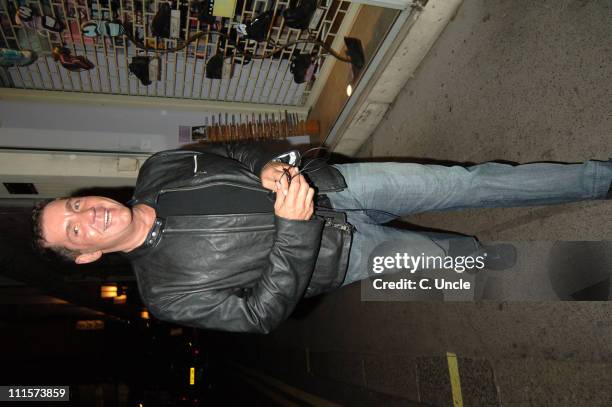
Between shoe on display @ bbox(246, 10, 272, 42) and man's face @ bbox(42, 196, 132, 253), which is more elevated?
shoe on display @ bbox(246, 10, 272, 42)

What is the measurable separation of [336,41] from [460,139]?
202cm

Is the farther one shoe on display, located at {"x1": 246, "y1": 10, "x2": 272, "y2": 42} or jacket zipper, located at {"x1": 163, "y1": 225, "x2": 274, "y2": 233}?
shoe on display, located at {"x1": 246, "y1": 10, "x2": 272, "y2": 42}

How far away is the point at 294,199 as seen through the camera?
5.05 feet

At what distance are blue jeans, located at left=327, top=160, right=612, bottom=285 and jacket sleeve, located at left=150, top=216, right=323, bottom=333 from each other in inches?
16.9

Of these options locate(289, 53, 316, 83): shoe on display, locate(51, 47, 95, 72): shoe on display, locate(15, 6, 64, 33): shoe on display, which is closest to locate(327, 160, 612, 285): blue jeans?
locate(289, 53, 316, 83): shoe on display

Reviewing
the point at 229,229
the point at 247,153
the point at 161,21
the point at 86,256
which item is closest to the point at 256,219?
the point at 229,229

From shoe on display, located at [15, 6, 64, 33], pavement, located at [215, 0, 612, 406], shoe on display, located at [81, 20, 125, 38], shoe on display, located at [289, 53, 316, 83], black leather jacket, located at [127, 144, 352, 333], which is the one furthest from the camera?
shoe on display, located at [289, 53, 316, 83]

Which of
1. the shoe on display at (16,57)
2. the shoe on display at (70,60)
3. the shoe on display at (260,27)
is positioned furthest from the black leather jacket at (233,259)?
the shoe on display at (16,57)

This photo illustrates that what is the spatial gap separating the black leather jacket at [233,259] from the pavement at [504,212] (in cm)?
146

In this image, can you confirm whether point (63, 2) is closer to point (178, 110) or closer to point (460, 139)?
point (178, 110)

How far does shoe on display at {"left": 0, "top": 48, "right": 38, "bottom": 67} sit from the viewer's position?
3871 mm

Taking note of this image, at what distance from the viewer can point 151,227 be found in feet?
6.00

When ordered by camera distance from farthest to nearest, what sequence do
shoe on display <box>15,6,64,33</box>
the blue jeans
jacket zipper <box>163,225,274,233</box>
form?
shoe on display <box>15,6,64,33</box> < the blue jeans < jacket zipper <box>163,225,274,233</box>

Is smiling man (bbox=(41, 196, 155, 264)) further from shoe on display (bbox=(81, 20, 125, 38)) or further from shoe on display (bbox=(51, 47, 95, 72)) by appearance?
shoe on display (bbox=(51, 47, 95, 72))
